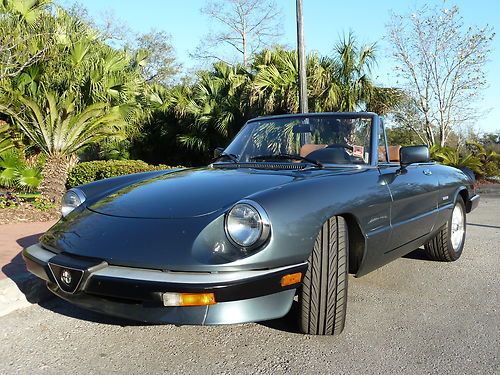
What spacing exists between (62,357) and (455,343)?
2.34 metres

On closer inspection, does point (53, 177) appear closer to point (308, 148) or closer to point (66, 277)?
point (308, 148)

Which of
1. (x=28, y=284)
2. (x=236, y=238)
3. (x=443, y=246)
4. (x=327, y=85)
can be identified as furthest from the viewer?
(x=327, y=85)

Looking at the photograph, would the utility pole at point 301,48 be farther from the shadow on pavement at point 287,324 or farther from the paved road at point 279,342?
the shadow on pavement at point 287,324

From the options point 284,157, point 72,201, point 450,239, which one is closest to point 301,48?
point 450,239

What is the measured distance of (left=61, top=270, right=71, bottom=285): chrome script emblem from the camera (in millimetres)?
2527

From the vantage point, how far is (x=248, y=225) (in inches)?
98.4

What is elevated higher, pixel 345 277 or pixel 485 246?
pixel 345 277

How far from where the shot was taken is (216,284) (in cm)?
231

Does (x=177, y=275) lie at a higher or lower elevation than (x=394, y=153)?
lower

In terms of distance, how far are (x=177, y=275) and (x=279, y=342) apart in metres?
0.91

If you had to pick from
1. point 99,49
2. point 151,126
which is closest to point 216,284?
point 99,49

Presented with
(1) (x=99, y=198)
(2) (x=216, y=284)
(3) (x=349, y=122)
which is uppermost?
(3) (x=349, y=122)

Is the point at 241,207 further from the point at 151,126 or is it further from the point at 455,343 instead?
the point at 151,126

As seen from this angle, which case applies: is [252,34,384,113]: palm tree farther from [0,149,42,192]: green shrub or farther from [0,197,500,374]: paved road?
[0,197,500,374]: paved road
